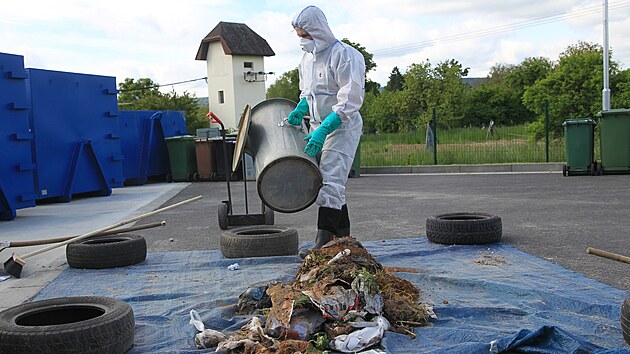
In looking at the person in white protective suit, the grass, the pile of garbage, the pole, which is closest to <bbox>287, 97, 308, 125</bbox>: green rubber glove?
the person in white protective suit

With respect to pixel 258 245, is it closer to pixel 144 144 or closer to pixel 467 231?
pixel 467 231

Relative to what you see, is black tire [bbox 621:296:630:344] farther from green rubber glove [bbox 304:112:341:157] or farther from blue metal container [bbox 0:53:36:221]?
blue metal container [bbox 0:53:36:221]

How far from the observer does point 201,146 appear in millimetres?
18203

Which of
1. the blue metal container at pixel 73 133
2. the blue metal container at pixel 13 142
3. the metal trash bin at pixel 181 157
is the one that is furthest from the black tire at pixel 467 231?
the metal trash bin at pixel 181 157

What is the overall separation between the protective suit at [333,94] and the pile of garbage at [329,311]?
1261 millimetres

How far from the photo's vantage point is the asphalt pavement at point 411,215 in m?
5.83

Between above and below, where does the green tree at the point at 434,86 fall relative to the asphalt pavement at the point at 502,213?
above

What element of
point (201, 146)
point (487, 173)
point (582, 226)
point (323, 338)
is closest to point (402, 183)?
point (487, 173)

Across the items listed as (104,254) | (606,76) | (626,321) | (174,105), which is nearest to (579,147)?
(606,76)

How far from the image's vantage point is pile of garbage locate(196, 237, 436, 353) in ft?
10.8

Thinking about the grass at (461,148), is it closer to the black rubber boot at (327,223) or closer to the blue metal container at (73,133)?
the blue metal container at (73,133)

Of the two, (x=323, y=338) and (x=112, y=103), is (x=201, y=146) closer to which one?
(x=112, y=103)

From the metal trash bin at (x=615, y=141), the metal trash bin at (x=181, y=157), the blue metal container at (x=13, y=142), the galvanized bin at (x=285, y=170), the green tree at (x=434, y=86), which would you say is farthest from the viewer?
the green tree at (x=434, y=86)

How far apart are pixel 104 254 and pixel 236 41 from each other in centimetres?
4959
